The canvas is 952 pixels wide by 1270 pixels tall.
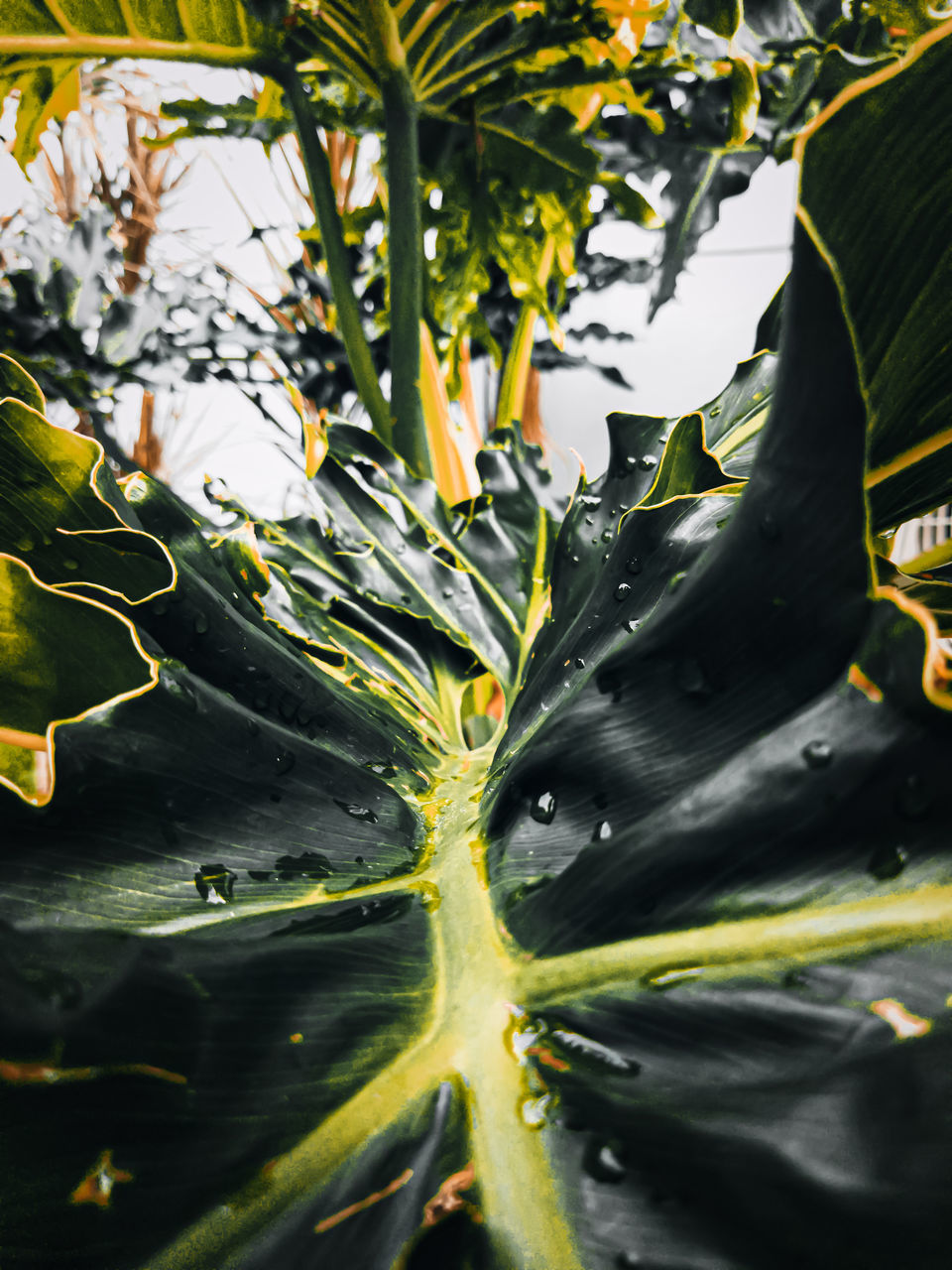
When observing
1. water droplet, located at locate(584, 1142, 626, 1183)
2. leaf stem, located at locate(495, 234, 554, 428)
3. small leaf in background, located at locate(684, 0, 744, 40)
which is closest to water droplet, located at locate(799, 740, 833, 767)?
water droplet, located at locate(584, 1142, 626, 1183)

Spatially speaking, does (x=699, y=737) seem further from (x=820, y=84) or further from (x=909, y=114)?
(x=820, y=84)

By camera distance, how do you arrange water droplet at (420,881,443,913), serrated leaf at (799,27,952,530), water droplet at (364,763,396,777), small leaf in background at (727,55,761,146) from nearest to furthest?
serrated leaf at (799,27,952,530)
water droplet at (420,881,443,913)
water droplet at (364,763,396,777)
small leaf in background at (727,55,761,146)

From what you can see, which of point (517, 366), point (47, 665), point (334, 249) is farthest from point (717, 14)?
point (47, 665)

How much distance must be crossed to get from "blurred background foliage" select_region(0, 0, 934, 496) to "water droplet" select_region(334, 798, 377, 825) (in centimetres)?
40

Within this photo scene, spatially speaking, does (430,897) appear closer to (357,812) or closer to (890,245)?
(357,812)

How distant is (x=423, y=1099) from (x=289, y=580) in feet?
1.40

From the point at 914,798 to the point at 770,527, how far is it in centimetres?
6

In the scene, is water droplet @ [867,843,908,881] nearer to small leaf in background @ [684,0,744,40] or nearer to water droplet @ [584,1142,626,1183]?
water droplet @ [584,1142,626,1183]

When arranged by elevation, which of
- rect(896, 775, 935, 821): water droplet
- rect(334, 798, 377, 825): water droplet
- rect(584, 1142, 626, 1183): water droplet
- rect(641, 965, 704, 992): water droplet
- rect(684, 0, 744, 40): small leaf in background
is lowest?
rect(584, 1142, 626, 1183): water droplet

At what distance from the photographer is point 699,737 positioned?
7.9 inches

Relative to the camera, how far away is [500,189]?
32.0 inches

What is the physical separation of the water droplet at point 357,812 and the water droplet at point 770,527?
172mm

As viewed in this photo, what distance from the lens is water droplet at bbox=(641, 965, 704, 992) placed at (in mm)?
183

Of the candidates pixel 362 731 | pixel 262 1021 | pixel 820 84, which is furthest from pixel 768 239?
pixel 262 1021
